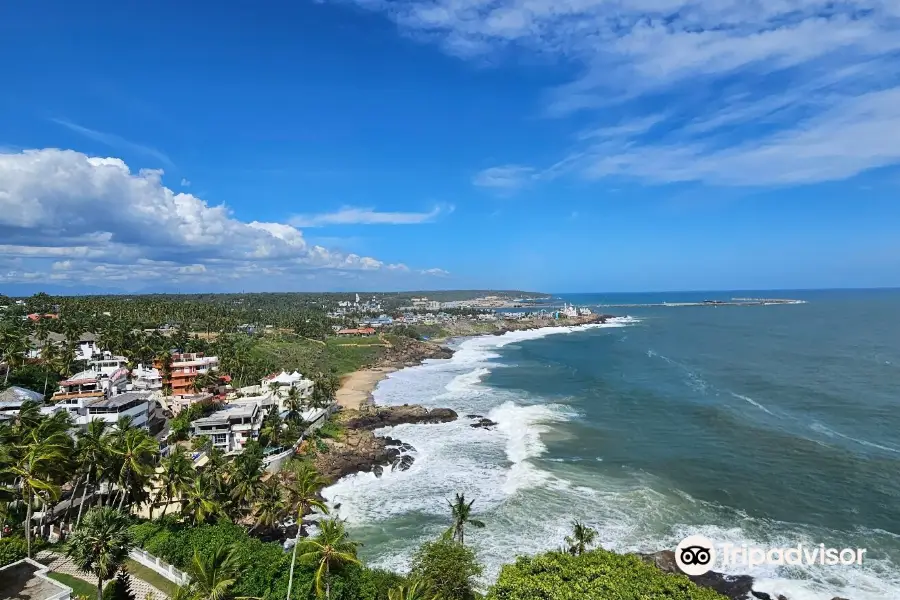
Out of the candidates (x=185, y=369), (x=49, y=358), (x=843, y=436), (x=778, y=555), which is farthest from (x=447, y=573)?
(x=49, y=358)

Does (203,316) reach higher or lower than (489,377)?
higher

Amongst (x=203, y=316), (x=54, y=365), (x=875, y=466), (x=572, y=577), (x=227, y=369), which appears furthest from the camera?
(x=203, y=316)

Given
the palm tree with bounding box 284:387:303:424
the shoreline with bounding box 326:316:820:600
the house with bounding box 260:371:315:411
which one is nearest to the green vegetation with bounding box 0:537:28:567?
the shoreline with bounding box 326:316:820:600

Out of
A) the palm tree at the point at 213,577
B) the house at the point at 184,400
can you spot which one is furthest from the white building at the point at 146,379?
the palm tree at the point at 213,577

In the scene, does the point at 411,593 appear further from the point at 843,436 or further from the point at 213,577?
the point at 843,436

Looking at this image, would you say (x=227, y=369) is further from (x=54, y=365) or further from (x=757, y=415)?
(x=757, y=415)

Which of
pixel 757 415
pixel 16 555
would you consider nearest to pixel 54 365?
pixel 16 555

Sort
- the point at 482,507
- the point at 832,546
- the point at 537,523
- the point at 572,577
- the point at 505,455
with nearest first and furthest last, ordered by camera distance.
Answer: the point at 572,577
the point at 832,546
the point at 537,523
the point at 482,507
the point at 505,455
